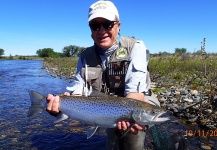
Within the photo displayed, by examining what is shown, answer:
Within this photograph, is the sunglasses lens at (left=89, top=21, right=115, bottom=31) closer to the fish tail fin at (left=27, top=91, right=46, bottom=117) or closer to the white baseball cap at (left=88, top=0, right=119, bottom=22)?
the white baseball cap at (left=88, top=0, right=119, bottom=22)

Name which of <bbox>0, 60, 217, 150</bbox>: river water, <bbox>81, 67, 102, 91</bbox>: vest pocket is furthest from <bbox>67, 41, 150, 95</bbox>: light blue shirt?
<bbox>0, 60, 217, 150</bbox>: river water

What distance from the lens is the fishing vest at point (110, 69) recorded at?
4195 millimetres

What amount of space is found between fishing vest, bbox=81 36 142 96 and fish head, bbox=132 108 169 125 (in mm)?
964

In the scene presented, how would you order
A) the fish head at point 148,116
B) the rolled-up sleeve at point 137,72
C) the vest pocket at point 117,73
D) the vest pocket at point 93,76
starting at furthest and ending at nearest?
the vest pocket at point 93,76 < the vest pocket at point 117,73 < the rolled-up sleeve at point 137,72 < the fish head at point 148,116

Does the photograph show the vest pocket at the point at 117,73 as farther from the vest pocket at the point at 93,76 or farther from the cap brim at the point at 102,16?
the cap brim at the point at 102,16

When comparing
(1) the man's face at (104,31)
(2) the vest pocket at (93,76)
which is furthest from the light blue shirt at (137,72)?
(1) the man's face at (104,31)

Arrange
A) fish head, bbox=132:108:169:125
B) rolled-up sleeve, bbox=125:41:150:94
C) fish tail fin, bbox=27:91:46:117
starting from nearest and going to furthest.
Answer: fish head, bbox=132:108:169:125
fish tail fin, bbox=27:91:46:117
rolled-up sleeve, bbox=125:41:150:94

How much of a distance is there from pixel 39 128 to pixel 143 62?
487 centimetres

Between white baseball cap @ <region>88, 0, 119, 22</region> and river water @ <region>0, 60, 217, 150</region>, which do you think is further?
river water @ <region>0, 60, 217, 150</region>

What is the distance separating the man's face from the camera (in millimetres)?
3902

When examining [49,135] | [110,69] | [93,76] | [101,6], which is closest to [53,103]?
[93,76]

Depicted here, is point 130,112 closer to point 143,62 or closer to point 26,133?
point 143,62

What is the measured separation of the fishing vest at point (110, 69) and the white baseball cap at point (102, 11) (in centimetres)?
56
